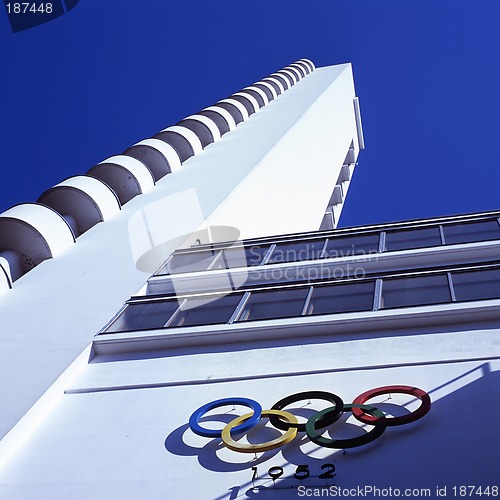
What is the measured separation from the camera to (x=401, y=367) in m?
10.8

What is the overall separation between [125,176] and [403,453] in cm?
2150

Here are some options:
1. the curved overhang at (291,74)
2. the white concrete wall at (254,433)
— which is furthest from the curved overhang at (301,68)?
the white concrete wall at (254,433)

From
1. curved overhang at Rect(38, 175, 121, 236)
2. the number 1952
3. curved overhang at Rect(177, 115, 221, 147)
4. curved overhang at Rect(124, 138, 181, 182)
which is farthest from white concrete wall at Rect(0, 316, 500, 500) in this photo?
curved overhang at Rect(177, 115, 221, 147)

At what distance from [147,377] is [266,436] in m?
3.12

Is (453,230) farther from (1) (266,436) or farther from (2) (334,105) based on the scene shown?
(2) (334,105)

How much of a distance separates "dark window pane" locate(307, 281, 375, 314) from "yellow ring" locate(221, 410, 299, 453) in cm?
356

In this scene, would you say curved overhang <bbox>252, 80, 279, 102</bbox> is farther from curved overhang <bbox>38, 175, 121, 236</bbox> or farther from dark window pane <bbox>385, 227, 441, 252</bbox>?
dark window pane <bbox>385, 227, 441, 252</bbox>

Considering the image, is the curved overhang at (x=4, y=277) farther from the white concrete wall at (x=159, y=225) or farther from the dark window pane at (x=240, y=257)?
the dark window pane at (x=240, y=257)

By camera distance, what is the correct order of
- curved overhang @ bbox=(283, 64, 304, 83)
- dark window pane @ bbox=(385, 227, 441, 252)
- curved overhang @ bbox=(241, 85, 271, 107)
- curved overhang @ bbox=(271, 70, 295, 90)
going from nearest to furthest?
dark window pane @ bbox=(385, 227, 441, 252)
curved overhang @ bbox=(241, 85, 271, 107)
curved overhang @ bbox=(271, 70, 295, 90)
curved overhang @ bbox=(283, 64, 304, 83)

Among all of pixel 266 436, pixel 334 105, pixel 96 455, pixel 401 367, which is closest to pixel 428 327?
pixel 401 367

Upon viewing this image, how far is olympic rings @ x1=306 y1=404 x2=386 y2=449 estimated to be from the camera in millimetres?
8883

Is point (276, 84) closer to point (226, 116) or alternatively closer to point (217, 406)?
point (226, 116)

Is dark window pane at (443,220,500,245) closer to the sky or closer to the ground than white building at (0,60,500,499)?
closer to the ground
